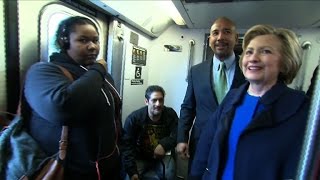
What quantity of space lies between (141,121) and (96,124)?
127cm

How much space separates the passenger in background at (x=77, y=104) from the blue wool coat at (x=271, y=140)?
21.9 inches

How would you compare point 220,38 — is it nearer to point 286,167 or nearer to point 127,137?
point 286,167

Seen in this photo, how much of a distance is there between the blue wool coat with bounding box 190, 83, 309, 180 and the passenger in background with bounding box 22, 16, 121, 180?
21.9 inches

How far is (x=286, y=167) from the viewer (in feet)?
2.82

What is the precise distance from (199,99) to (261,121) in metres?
0.73

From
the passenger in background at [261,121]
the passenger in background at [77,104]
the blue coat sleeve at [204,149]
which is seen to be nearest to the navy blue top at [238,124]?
the passenger in background at [261,121]

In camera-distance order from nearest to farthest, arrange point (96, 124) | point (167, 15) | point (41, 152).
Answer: point (41, 152), point (96, 124), point (167, 15)

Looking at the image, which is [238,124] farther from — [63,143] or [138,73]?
[138,73]

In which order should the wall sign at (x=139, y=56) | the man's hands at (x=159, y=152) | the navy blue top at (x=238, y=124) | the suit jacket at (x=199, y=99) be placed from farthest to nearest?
the wall sign at (x=139, y=56) < the man's hands at (x=159, y=152) < the suit jacket at (x=199, y=99) < the navy blue top at (x=238, y=124)

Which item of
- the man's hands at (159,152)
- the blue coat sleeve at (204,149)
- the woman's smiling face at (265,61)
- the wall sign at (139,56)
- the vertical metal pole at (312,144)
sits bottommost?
the man's hands at (159,152)

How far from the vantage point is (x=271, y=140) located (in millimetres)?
886

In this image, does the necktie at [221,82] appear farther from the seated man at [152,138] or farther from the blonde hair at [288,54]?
the seated man at [152,138]

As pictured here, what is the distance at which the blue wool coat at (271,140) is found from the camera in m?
0.86

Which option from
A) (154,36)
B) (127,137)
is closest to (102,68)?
(127,137)
